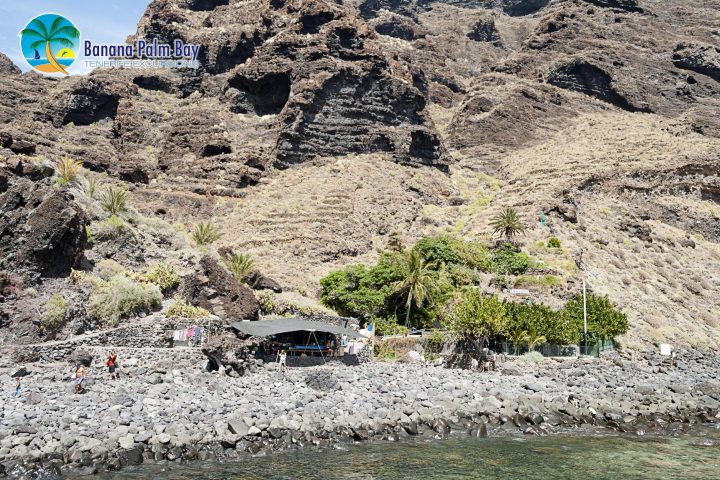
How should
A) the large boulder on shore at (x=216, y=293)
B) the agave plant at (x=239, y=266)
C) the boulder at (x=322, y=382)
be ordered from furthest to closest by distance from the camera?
1. the agave plant at (x=239, y=266)
2. the large boulder on shore at (x=216, y=293)
3. the boulder at (x=322, y=382)

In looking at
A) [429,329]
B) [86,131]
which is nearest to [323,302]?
[429,329]

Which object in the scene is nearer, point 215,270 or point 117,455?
point 117,455

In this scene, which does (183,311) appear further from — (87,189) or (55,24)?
(55,24)

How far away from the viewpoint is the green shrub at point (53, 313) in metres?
27.3

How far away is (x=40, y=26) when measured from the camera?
44188mm

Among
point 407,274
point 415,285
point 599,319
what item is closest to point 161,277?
point 415,285

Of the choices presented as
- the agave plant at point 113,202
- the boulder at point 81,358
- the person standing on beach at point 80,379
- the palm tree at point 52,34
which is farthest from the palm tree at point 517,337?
the palm tree at point 52,34

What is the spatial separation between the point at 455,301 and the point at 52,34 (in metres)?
34.3

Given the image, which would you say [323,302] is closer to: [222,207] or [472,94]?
[222,207]

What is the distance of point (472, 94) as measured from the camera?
102 m

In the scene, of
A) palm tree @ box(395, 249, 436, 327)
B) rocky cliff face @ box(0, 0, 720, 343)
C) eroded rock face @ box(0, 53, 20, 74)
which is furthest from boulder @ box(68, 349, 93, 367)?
eroded rock face @ box(0, 53, 20, 74)

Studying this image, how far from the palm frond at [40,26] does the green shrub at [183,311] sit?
24157 millimetres

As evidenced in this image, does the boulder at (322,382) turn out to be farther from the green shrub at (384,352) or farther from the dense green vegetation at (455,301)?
the dense green vegetation at (455,301)

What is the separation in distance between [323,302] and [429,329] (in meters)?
8.45
